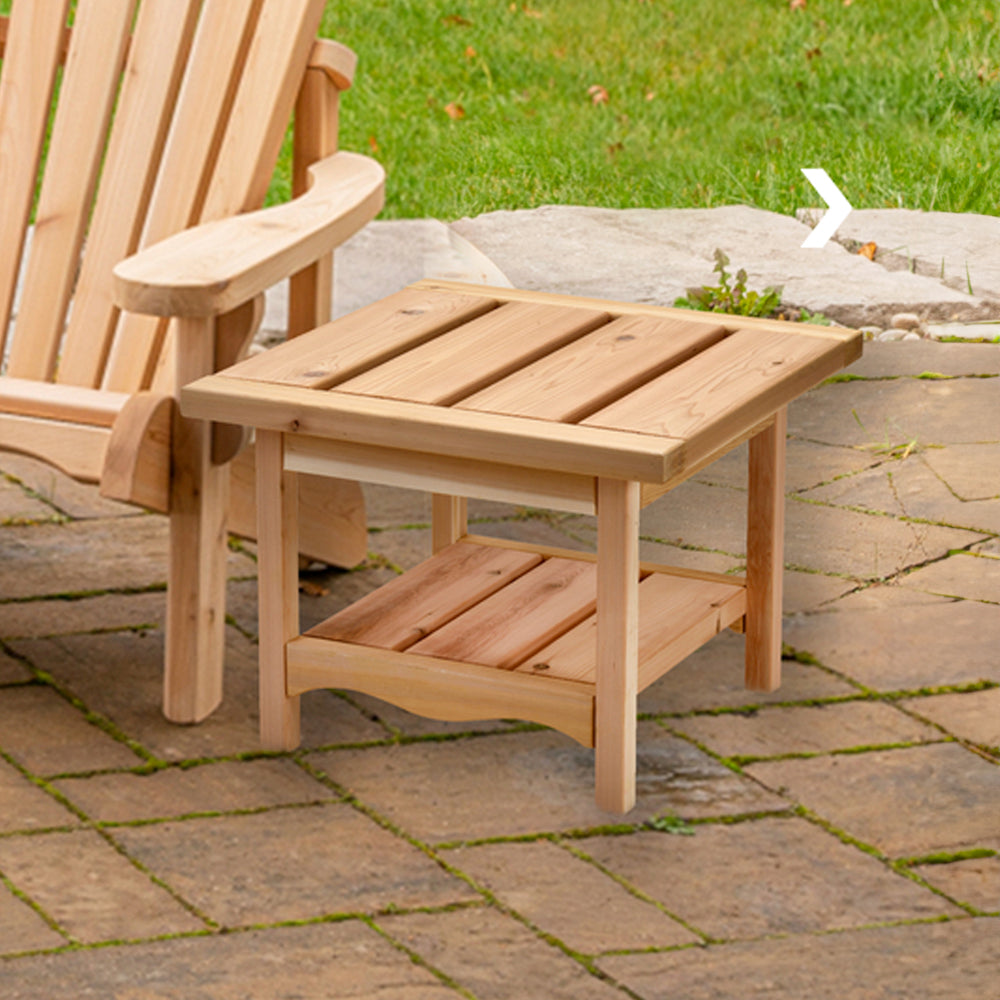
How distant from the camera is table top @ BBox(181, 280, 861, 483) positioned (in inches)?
89.0

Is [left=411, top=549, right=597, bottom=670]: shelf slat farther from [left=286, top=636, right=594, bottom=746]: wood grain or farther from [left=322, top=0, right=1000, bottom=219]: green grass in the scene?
[left=322, top=0, right=1000, bottom=219]: green grass

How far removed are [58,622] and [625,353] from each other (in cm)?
108

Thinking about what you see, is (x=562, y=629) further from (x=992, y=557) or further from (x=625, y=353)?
(x=992, y=557)

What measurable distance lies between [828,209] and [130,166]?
2637mm

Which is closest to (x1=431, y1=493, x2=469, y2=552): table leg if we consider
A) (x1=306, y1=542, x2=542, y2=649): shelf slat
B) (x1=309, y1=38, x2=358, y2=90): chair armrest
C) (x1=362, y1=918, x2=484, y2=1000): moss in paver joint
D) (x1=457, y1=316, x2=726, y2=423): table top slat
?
(x1=306, y1=542, x2=542, y2=649): shelf slat

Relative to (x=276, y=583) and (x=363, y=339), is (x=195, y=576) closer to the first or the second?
(x=276, y=583)

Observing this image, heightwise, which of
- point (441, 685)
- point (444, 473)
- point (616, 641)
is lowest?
point (441, 685)

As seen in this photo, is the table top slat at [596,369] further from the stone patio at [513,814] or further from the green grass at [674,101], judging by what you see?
the green grass at [674,101]

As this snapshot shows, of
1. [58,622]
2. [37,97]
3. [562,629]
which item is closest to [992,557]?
[562,629]

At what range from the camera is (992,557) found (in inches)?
129

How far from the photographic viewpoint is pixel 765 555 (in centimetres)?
276

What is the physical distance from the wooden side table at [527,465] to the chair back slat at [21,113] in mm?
745

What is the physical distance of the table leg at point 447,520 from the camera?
119 inches

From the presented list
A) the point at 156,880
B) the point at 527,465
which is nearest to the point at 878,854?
the point at 527,465
